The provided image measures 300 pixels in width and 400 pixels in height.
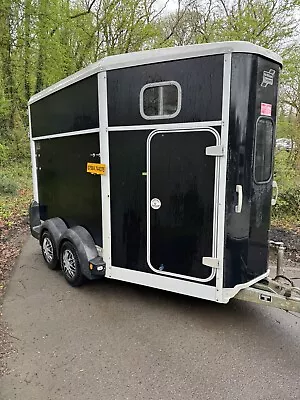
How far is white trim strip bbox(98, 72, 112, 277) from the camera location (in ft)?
11.8

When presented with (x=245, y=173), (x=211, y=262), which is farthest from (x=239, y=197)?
(x=211, y=262)

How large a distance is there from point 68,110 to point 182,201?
211 cm

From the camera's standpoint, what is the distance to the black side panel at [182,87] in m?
2.92

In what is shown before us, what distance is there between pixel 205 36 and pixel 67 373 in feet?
38.9

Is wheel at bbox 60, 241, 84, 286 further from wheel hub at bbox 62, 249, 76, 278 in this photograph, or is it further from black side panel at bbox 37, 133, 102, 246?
black side panel at bbox 37, 133, 102, 246

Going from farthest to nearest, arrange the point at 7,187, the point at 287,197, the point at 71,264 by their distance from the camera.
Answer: the point at 7,187, the point at 287,197, the point at 71,264

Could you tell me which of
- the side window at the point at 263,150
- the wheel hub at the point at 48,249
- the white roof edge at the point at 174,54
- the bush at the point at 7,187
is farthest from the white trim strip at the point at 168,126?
the bush at the point at 7,187

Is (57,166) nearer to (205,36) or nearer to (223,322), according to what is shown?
(223,322)

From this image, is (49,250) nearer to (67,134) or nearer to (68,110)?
(67,134)

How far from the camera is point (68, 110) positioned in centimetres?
433

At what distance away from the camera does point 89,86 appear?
150 inches

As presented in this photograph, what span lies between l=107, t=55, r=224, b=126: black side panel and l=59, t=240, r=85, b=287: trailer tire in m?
1.71

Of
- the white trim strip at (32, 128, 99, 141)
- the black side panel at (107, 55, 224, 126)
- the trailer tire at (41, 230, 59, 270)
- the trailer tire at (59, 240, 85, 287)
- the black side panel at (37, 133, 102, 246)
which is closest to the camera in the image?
the black side panel at (107, 55, 224, 126)

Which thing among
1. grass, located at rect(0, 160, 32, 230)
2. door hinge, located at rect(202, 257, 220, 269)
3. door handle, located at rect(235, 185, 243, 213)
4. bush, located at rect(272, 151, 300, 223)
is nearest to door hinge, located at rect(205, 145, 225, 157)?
door handle, located at rect(235, 185, 243, 213)
